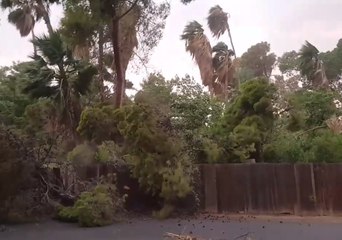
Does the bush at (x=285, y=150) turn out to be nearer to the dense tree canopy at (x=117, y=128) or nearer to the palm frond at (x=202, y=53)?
the dense tree canopy at (x=117, y=128)

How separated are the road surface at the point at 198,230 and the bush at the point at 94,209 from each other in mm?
291

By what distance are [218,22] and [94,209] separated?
23.9m

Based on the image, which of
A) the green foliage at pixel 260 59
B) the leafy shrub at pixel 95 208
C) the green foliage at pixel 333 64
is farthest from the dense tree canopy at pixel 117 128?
the green foliage at pixel 260 59

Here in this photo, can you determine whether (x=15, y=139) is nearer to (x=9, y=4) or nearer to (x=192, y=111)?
(x=9, y=4)

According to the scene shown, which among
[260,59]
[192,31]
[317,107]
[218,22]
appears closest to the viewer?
[317,107]

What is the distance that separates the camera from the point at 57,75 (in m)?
17.9

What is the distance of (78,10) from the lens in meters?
19.4

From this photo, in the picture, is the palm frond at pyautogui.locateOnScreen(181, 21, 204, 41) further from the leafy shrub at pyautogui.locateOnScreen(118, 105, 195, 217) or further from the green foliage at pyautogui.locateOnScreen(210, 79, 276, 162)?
the leafy shrub at pyautogui.locateOnScreen(118, 105, 195, 217)

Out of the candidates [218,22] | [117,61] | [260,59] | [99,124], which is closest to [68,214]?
[99,124]

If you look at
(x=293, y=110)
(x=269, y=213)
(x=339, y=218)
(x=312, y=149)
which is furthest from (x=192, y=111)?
(x=339, y=218)

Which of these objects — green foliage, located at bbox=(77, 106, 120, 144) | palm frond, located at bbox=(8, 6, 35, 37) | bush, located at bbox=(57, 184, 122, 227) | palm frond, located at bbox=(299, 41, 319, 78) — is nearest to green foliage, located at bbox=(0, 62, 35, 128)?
palm frond, located at bbox=(8, 6, 35, 37)

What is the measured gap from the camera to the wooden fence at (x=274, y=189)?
1432cm

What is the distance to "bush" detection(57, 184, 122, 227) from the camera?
1249 centimetres

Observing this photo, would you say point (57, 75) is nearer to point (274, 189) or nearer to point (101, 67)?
point (101, 67)
